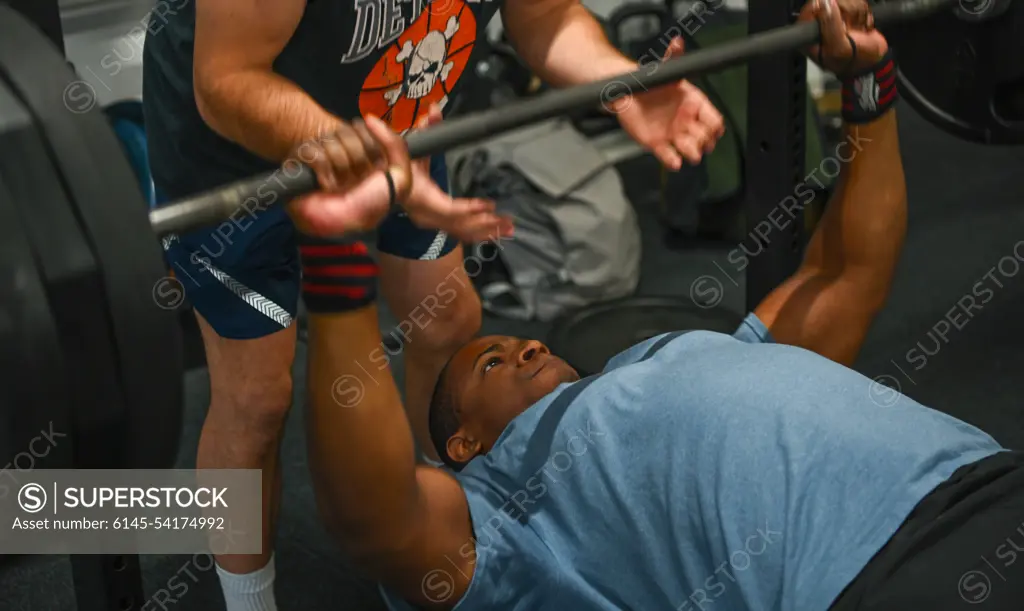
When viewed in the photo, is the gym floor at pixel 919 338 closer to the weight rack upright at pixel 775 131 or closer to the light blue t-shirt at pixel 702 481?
the light blue t-shirt at pixel 702 481

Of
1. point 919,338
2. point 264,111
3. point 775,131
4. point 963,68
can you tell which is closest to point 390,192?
point 264,111

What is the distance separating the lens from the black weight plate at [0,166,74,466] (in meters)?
0.87

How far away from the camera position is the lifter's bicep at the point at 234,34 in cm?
121

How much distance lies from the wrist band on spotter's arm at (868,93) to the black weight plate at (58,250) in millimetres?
1151

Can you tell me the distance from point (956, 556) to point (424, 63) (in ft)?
3.05

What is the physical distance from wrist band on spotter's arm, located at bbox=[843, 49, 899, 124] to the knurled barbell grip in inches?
3.6

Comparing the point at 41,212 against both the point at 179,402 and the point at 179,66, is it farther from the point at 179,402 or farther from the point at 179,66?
the point at 179,66

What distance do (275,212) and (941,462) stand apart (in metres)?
0.91

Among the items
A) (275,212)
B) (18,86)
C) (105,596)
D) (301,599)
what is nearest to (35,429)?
(18,86)

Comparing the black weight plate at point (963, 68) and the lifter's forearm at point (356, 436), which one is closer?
the lifter's forearm at point (356, 436)

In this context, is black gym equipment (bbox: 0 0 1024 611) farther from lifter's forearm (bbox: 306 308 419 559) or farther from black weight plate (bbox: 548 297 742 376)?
black weight plate (bbox: 548 297 742 376)

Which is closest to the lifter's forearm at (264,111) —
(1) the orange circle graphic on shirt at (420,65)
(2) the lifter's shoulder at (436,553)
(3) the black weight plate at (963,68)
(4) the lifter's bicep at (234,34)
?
(4) the lifter's bicep at (234,34)

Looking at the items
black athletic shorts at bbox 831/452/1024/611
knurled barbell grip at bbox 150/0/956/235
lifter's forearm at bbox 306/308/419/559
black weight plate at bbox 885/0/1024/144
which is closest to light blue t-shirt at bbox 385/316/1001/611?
black athletic shorts at bbox 831/452/1024/611

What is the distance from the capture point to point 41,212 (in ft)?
2.89
